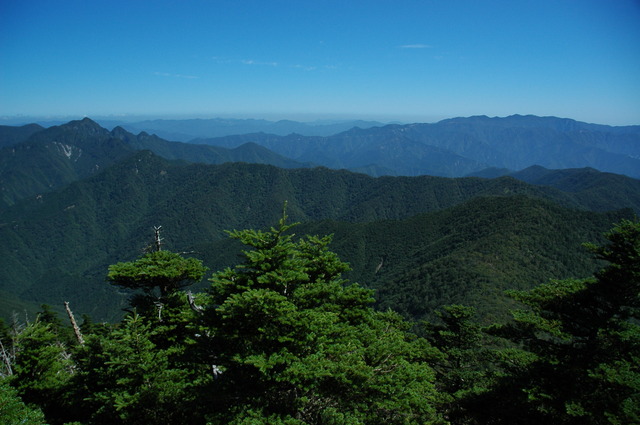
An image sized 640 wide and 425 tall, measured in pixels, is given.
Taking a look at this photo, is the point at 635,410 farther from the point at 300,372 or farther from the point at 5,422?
the point at 5,422

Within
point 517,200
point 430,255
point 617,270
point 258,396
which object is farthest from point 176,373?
point 517,200

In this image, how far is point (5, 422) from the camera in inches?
399

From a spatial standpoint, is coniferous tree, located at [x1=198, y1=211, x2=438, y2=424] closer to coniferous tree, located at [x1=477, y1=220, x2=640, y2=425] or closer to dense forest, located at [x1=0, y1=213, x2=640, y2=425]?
dense forest, located at [x1=0, y1=213, x2=640, y2=425]

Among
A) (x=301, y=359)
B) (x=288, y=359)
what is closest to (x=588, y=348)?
(x=301, y=359)

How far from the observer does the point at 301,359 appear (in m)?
10.7

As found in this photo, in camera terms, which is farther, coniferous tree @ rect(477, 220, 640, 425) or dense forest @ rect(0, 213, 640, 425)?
coniferous tree @ rect(477, 220, 640, 425)

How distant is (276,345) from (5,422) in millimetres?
8466

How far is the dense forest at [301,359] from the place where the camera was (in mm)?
10742

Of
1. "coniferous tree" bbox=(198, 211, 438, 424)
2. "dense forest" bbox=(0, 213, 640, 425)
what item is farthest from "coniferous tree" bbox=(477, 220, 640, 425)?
"coniferous tree" bbox=(198, 211, 438, 424)

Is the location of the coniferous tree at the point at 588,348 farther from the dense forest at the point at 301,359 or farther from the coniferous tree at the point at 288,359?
the coniferous tree at the point at 288,359

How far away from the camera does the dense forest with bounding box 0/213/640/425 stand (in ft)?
35.2

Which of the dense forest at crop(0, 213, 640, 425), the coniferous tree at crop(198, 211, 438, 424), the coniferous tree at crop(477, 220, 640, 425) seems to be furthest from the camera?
the coniferous tree at crop(477, 220, 640, 425)

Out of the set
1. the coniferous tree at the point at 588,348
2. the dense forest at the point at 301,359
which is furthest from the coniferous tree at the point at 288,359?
the coniferous tree at the point at 588,348

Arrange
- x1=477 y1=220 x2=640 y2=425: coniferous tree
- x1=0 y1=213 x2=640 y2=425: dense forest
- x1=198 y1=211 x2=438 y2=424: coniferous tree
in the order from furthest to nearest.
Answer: x1=477 y1=220 x2=640 y2=425: coniferous tree, x1=0 y1=213 x2=640 y2=425: dense forest, x1=198 y1=211 x2=438 y2=424: coniferous tree
